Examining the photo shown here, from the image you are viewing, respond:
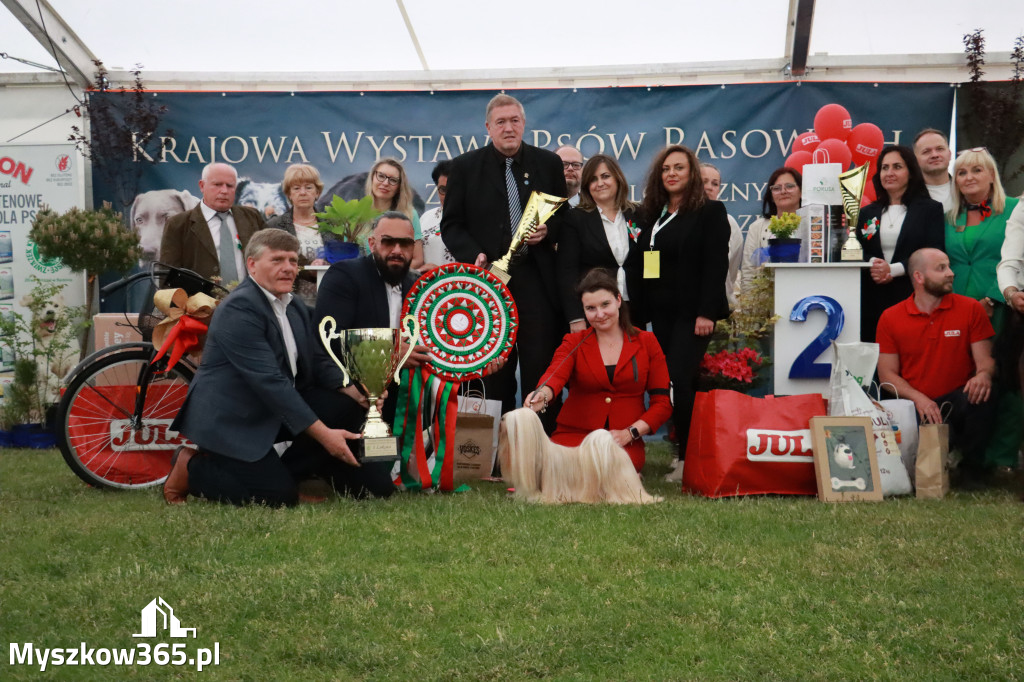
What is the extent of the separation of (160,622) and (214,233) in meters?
4.36

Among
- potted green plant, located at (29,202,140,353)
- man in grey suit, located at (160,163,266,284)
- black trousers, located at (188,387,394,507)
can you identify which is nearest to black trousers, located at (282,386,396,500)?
black trousers, located at (188,387,394,507)

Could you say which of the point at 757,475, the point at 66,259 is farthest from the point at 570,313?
the point at 66,259

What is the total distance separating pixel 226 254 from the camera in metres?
6.52

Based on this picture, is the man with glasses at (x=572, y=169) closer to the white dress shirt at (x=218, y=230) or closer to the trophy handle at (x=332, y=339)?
the white dress shirt at (x=218, y=230)

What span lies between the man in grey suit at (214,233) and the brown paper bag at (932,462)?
4176 mm

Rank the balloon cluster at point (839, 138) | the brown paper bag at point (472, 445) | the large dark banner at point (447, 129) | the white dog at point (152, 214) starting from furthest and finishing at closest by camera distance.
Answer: the white dog at point (152, 214) < the large dark banner at point (447, 129) < the balloon cluster at point (839, 138) < the brown paper bag at point (472, 445)

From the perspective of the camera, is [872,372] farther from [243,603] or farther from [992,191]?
[243,603]

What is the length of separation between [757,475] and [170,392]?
2.78 m

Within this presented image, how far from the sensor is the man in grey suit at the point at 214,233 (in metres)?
6.45

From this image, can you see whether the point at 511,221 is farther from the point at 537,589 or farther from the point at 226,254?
the point at 537,589

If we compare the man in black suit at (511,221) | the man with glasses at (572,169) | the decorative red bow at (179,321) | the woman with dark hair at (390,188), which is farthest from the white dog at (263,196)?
the decorative red bow at (179,321)

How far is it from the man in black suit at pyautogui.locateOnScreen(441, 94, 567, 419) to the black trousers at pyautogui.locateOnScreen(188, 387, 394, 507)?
3.45 feet

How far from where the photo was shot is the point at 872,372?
462 cm

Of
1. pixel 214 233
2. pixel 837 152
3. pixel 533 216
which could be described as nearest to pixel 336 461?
pixel 533 216
